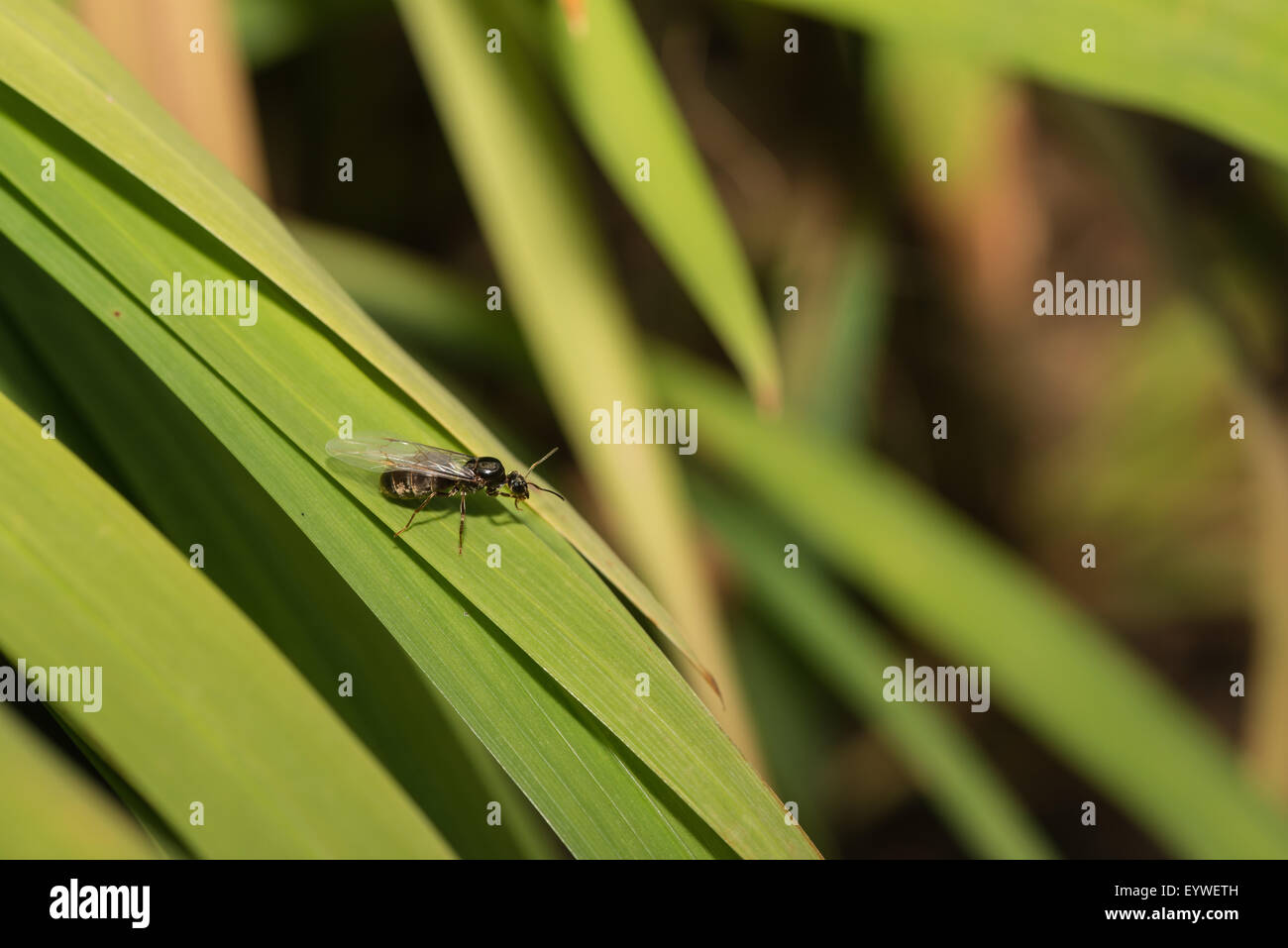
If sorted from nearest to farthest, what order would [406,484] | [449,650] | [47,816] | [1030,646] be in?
[47,816], [449,650], [406,484], [1030,646]

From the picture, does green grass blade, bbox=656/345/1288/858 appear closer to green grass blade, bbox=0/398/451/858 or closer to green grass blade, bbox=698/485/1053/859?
green grass blade, bbox=698/485/1053/859

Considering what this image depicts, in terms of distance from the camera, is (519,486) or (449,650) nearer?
(449,650)

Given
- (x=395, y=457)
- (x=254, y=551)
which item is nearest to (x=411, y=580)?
(x=254, y=551)

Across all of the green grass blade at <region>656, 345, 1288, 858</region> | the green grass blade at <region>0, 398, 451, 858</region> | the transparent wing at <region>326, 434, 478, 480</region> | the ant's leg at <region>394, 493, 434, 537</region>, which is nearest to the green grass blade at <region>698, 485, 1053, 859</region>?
the green grass blade at <region>656, 345, 1288, 858</region>

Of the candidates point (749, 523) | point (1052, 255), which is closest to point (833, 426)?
point (749, 523)

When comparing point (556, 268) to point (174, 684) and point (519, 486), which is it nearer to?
point (519, 486)

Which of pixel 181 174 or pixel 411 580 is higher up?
pixel 181 174
